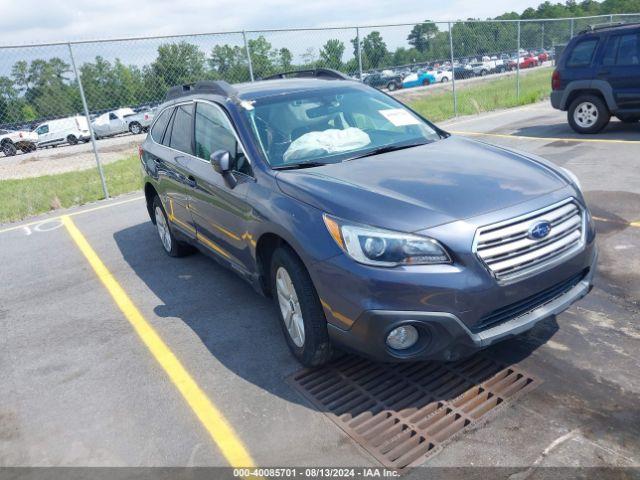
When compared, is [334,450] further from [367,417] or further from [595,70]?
[595,70]

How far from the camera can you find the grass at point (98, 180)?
10148 mm

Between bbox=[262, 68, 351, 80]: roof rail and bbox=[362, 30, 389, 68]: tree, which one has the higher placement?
bbox=[362, 30, 389, 68]: tree

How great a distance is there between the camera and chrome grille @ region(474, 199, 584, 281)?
294 centimetres

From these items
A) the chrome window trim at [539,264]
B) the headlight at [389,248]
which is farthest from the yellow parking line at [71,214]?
the chrome window trim at [539,264]

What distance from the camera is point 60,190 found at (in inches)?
459

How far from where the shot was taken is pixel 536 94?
58.3 feet

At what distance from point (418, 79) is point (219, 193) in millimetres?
24468

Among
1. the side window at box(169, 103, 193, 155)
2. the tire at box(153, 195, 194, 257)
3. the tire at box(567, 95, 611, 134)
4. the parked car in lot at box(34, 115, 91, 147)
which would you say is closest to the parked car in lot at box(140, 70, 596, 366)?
the side window at box(169, 103, 193, 155)

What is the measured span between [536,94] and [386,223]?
1669 centimetres

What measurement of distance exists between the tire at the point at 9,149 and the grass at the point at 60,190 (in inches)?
512

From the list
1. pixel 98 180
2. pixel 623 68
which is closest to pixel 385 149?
pixel 623 68

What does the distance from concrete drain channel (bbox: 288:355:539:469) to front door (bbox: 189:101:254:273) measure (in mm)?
1090

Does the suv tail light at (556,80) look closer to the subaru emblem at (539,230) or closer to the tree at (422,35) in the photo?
the tree at (422,35)

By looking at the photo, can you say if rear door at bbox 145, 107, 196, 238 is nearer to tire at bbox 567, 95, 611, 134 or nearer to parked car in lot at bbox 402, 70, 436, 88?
tire at bbox 567, 95, 611, 134
